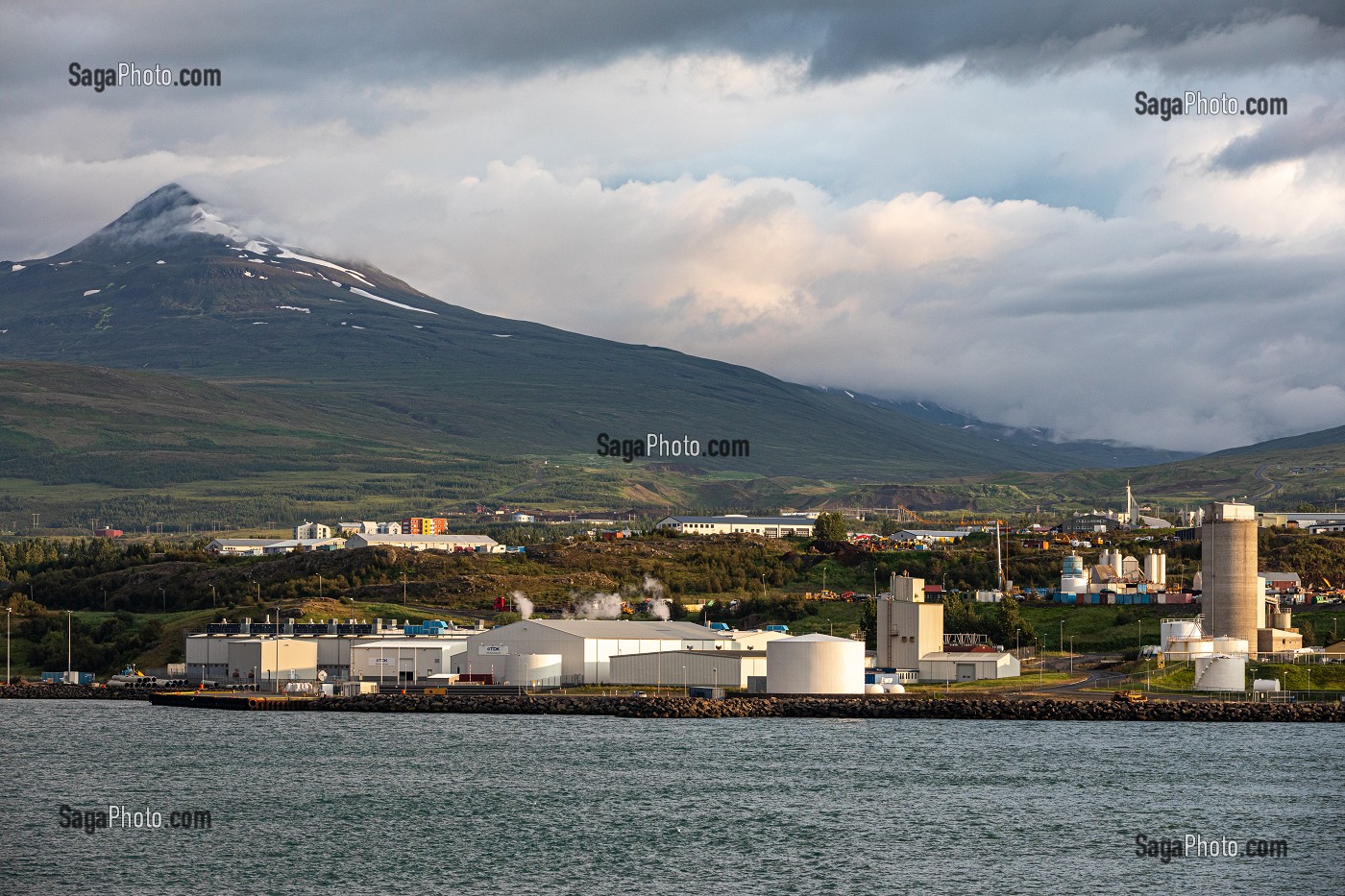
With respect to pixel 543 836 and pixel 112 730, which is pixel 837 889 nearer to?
pixel 543 836

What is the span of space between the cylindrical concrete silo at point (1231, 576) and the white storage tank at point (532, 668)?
119 feet

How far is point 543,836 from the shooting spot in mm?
49906

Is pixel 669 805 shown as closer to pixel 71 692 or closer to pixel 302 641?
pixel 302 641

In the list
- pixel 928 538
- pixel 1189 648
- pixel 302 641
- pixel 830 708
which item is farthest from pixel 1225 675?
pixel 928 538

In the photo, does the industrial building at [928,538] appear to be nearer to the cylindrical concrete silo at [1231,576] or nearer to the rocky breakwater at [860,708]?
the cylindrical concrete silo at [1231,576]

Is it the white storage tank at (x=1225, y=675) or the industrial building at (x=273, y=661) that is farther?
the industrial building at (x=273, y=661)

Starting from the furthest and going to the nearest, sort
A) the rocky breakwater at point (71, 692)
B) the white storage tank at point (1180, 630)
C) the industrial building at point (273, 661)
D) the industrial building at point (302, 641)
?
the industrial building at point (302, 641)
the rocky breakwater at point (71, 692)
the industrial building at point (273, 661)
the white storage tank at point (1180, 630)

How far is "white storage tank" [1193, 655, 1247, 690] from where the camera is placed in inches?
3393

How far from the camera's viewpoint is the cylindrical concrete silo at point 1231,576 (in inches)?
3873

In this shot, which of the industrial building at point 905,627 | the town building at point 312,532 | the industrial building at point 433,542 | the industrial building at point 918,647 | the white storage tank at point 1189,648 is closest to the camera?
the white storage tank at point 1189,648

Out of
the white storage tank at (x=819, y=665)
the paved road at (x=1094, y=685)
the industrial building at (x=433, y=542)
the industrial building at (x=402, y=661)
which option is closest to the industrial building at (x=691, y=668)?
the white storage tank at (x=819, y=665)

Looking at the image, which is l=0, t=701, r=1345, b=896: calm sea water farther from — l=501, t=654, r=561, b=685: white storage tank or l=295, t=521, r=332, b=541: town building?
l=295, t=521, r=332, b=541: town building

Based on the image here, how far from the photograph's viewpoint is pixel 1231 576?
324 ft

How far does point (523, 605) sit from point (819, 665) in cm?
3639
